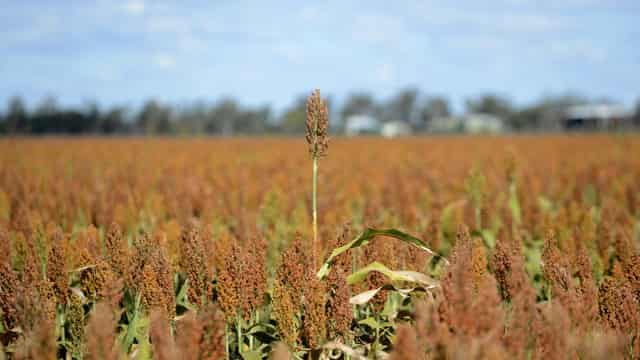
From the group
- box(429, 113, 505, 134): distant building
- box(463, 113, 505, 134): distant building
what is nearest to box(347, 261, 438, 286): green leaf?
box(429, 113, 505, 134): distant building

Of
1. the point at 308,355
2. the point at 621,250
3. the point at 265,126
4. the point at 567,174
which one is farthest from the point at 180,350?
the point at 265,126

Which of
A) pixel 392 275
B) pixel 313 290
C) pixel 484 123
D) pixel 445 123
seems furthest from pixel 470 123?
pixel 313 290

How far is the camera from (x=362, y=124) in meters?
65.2

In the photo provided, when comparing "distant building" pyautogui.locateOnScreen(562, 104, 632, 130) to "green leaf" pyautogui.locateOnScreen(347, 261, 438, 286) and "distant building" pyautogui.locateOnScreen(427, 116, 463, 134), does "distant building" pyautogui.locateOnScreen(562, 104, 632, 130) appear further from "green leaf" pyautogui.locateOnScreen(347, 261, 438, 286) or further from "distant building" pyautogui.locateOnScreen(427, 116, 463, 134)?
"green leaf" pyautogui.locateOnScreen(347, 261, 438, 286)

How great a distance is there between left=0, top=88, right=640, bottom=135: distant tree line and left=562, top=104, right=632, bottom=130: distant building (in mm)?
963

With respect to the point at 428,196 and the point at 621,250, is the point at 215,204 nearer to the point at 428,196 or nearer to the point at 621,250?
the point at 428,196

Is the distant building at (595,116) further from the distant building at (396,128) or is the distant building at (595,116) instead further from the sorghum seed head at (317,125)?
the sorghum seed head at (317,125)

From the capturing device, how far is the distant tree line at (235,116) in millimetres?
51656

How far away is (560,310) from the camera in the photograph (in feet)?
5.16

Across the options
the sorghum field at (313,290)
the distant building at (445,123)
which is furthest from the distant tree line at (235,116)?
the sorghum field at (313,290)

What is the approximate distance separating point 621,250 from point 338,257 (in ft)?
5.29

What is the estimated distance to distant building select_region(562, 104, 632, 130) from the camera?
181 feet

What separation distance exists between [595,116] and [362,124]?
21.4 m

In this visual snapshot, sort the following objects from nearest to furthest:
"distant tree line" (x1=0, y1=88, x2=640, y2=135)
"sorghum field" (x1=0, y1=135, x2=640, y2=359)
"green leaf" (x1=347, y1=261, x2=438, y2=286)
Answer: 1. "sorghum field" (x1=0, y1=135, x2=640, y2=359)
2. "green leaf" (x1=347, y1=261, x2=438, y2=286)
3. "distant tree line" (x1=0, y1=88, x2=640, y2=135)
